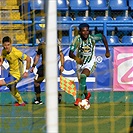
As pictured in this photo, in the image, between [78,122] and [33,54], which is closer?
[78,122]

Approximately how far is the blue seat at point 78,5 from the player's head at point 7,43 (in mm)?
5198

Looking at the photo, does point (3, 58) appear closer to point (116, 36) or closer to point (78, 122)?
point (78, 122)

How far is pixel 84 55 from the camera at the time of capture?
12.6 meters

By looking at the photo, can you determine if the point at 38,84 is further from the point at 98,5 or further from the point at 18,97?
the point at 98,5

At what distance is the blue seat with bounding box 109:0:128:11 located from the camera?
58.3 ft

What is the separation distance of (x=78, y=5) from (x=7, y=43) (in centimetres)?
575

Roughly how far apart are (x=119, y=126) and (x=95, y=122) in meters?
0.63

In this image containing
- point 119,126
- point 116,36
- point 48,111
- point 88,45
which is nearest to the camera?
point 48,111

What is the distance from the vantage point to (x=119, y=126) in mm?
9820

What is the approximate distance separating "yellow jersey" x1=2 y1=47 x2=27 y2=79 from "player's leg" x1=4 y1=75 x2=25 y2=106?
0.09 metres

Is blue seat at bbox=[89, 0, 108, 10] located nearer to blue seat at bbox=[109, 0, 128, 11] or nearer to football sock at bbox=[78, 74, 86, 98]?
blue seat at bbox=[109, 0, 128, 11]

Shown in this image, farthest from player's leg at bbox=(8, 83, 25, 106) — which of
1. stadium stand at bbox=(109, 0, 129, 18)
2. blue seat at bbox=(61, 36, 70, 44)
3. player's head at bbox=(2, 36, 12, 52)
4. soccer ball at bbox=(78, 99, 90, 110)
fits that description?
stadium stand at bbox=(109, 0, 129, 18)

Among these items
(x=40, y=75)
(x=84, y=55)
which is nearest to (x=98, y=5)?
(x=40, y=75)

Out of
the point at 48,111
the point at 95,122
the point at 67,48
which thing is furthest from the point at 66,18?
the point at 48,111
